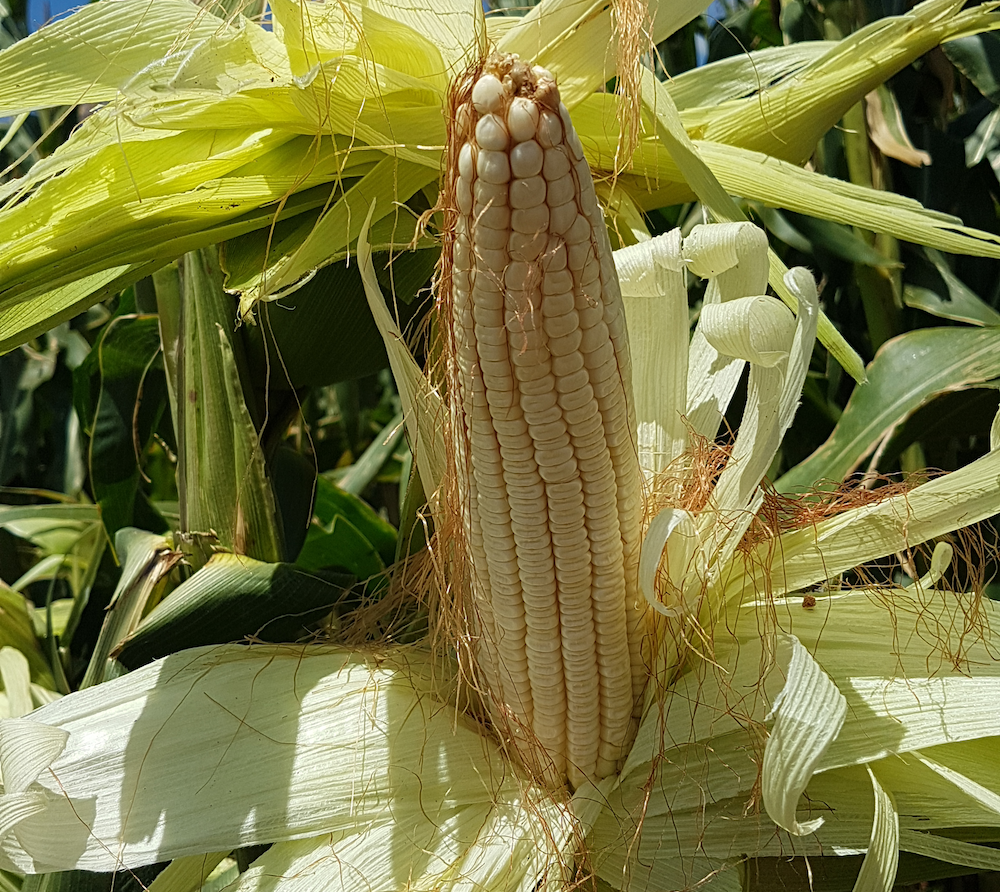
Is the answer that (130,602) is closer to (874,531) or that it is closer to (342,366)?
(342,366)

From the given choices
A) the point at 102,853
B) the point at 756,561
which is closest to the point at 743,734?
the point at 756,561

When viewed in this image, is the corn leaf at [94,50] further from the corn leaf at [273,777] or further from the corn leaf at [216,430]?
the corn leaf at [273,777]

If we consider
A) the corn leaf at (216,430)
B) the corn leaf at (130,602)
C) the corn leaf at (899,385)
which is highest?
the corn leaf at (216,430)

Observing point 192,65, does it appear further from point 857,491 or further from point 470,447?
point 857,491

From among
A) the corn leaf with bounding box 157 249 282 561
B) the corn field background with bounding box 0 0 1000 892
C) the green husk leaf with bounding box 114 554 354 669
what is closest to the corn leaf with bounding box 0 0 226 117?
the corn field background with bounding box 0 0 1000 892

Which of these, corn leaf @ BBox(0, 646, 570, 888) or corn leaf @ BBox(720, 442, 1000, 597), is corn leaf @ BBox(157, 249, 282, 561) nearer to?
corn leaf @ BBox(0, 646, 570, 888)

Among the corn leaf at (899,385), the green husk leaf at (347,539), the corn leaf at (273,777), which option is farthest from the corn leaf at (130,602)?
the corn leaf at (899,385)
